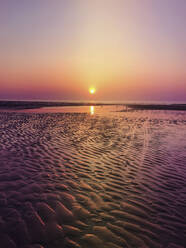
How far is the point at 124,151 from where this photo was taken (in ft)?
34.2

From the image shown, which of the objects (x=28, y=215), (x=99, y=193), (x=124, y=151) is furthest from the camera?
(x=124, y=151)

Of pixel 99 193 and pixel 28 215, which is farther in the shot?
pixel 99 193

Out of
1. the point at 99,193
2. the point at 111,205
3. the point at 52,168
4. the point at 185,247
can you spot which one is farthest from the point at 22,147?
the point at 185,247

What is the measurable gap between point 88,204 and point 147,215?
1.56 metres

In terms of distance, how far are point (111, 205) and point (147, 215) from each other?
0.96 m

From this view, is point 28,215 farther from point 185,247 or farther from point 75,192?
point 185,247

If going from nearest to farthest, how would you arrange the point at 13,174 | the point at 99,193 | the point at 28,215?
the point at 28,215
the point at 99,193
the point at 13,174

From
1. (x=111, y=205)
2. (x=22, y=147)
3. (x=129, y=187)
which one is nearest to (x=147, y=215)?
(x=111, y=205)

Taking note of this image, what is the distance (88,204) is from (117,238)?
55.0 inches

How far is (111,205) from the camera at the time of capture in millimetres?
4836

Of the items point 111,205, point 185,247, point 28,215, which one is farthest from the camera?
point 111,205

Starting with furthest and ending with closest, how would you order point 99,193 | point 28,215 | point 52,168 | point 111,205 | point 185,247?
point 52,168, point 99,193, point 111,205, point 28,215, point 185,247

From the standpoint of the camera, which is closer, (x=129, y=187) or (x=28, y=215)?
(x=28, y=215)

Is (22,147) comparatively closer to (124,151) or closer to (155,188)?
(124,151)
